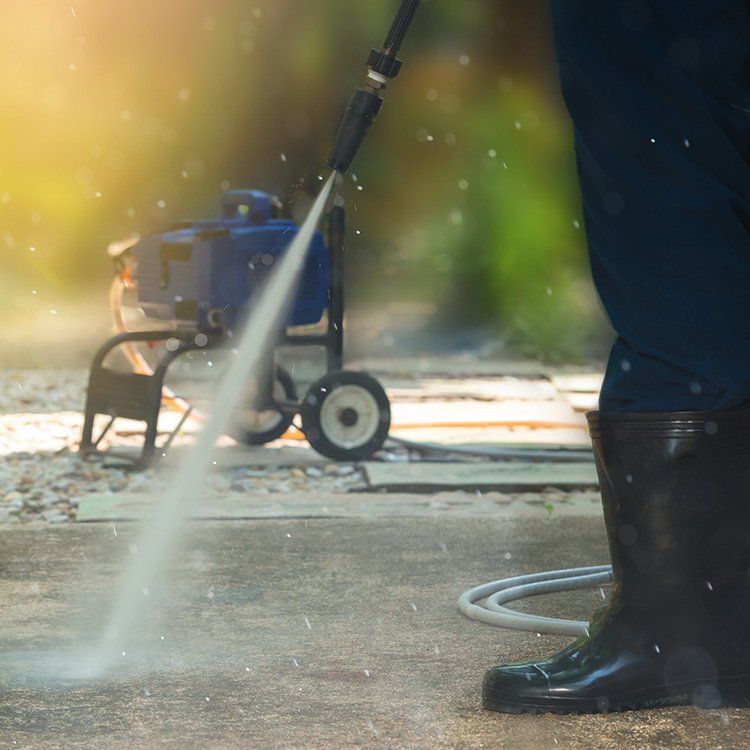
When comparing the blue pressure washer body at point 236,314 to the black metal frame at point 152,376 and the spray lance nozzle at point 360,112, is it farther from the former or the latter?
the spray lance nozzle at point 360,112

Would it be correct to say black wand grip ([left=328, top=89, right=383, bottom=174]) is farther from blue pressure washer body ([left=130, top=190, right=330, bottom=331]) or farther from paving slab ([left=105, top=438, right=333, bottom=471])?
paving slab ([left=105, top=438, right=333, bottom=471])

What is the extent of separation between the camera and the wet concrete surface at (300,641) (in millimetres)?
1752

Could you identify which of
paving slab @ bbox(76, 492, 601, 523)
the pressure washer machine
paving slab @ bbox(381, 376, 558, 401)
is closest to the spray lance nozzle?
paving slab @ bbox(76, 492, 601, 523)

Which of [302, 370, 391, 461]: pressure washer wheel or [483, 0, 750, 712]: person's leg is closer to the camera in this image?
[483, 0, 750, 712]: person's leg

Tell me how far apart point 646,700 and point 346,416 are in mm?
2812

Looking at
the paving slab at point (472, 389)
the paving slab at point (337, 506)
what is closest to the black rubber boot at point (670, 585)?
the paving slab at point (337, 506)

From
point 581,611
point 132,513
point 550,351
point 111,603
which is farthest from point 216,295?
point 550,351

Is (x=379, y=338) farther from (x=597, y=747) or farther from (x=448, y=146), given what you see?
(x=597, y=747)

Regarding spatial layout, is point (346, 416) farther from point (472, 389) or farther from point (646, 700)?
point (646, 700)

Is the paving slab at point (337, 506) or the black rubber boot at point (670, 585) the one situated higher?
the black rubber boot at point (670, 585)

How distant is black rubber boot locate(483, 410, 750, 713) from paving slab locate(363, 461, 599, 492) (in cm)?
218

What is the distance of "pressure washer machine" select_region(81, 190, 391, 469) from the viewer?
174 inches

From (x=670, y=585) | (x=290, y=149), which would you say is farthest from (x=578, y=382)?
(x=670, y=585)

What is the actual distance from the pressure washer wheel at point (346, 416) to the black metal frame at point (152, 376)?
4.5 inches
